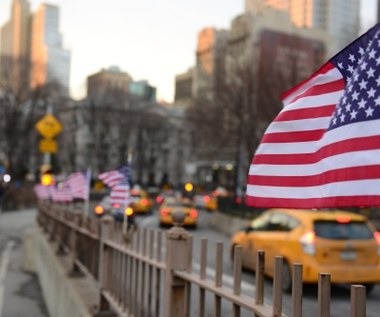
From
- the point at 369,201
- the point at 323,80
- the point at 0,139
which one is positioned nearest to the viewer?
the point at 369,201

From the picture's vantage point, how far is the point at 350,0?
17275 cm

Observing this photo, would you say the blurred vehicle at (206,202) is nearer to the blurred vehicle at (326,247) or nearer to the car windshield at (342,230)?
the blurred vehicle at (326,247)

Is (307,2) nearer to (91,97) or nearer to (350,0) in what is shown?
(350,0)

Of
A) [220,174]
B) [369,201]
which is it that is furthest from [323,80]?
[220,174]

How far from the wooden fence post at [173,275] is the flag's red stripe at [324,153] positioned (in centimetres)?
102

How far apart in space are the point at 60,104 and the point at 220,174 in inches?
1144

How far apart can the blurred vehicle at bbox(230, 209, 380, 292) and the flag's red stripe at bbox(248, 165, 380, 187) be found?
6.25 m

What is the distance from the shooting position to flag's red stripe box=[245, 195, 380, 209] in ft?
7.91

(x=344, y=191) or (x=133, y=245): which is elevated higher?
(x=344, y=191)

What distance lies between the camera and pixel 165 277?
13.5ft

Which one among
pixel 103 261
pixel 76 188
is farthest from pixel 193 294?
pixel 76 188

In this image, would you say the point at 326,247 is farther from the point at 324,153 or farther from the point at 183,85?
the point at 183,85

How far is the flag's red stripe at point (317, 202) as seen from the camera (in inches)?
95.0

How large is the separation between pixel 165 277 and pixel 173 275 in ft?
0.46
